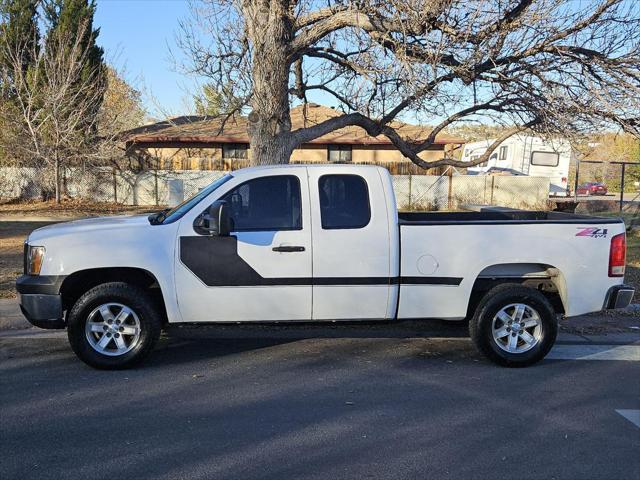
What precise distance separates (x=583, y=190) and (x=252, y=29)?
41.5m

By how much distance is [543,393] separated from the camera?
527 cm

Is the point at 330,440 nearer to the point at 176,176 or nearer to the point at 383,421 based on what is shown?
the point at 383,421

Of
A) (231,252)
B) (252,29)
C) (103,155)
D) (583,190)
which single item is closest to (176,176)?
(103,155)

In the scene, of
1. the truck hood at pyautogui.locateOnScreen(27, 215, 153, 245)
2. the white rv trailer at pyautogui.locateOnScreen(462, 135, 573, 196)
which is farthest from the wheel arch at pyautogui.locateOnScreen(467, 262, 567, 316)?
the white rv trailer at pyautogui.locateOnScreen(462, 135, 573, 196)

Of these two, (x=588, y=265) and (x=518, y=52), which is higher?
(x=518, y=52)

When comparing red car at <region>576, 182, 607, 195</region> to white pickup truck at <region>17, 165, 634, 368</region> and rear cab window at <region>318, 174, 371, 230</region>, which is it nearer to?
white pickup truck at <region>17, 165, 634, 368</region>

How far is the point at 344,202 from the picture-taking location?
5848 mm

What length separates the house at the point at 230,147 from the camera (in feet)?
86.3

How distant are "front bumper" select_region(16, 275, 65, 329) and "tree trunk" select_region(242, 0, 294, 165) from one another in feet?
18.0

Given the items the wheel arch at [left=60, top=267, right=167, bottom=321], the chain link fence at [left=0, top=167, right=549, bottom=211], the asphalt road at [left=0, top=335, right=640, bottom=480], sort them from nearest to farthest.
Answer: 1. the asphalt road at [left=0, top=335, right=640, bottom=480]
2. the wheel arch at [left=60, top=267, right=167, bottom=321]
3. the chain link fence at [left=0, top=167, right=549, bottom=211]

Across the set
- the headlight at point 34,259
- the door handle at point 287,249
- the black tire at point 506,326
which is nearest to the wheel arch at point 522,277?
the black tire at point 506,326

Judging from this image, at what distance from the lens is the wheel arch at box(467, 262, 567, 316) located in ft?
19.7

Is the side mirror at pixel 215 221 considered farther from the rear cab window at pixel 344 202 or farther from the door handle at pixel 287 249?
the rear cab window at pixel 344 202

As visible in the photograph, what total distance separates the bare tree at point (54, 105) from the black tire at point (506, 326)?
62.9 feet
